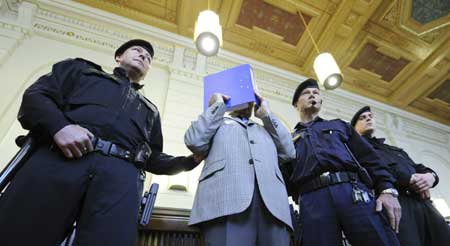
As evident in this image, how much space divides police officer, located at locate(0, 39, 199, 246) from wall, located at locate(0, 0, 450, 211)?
2.13 meters

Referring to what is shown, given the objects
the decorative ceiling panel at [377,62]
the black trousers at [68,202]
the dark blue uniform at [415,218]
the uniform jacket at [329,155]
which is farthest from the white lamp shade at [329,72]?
the black trousers at [68,202]

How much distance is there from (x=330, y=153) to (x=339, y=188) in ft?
0.74

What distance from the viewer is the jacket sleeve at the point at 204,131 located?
1378mm

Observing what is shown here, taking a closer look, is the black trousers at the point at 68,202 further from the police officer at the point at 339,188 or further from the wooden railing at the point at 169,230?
the police officer at the point at 339,188

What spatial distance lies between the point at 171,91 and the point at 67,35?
181cm

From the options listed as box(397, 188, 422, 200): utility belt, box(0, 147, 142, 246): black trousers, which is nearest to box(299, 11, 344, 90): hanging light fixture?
box(397, 188, 422, 200): utility belt

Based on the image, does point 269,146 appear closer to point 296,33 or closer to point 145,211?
point 145,211

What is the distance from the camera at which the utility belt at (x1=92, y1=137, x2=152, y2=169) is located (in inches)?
44.1

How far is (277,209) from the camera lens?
1.20 meters

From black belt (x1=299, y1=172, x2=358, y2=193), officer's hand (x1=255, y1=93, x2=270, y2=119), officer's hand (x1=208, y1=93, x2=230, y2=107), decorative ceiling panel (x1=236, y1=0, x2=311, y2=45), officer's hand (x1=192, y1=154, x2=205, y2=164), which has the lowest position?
black belt (x1=299, y1=172, x2=358, y2=193)

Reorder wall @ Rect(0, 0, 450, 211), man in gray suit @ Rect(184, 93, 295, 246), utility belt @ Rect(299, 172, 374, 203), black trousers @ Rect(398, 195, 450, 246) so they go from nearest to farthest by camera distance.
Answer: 1. man in gray suit @ Rect(184, 93, 295, 246)
2. utility belt @ Rect(299, 172, 374, 203)
3. black trousers @ Rect(398, 195, 450, 246)
4. wall @ Rect(0, 0, 450, 211)

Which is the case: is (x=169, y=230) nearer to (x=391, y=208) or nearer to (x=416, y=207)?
(x=391, y=208)

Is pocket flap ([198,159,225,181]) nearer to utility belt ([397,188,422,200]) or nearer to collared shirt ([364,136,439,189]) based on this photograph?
collared shirt ([364,136,439,189])

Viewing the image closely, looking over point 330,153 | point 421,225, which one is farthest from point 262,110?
point 421,225
